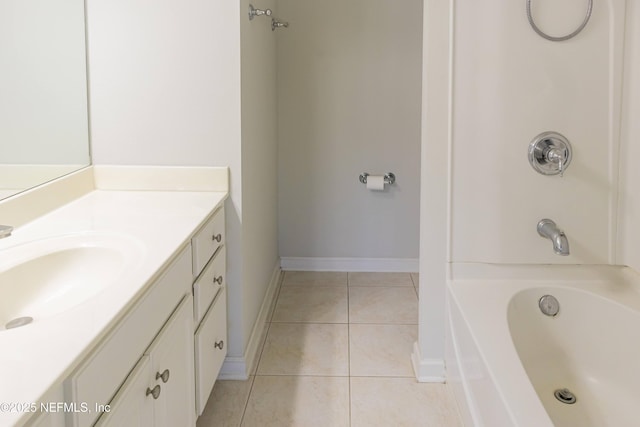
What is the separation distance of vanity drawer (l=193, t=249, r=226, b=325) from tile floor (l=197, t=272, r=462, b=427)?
46 centimetres

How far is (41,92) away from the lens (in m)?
2.02

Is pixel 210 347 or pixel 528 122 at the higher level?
pixel 528 122

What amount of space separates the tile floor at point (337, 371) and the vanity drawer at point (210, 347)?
217 mm

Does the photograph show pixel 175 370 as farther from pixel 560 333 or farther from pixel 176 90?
pixel 560 333

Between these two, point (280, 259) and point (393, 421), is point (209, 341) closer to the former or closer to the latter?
point (393, 421)

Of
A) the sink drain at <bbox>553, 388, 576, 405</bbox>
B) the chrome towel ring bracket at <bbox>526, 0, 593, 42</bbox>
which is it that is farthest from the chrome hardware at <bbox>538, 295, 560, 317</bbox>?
the chrome towel ring bracket at <bbox>526, 0, 593, 42</bbox>

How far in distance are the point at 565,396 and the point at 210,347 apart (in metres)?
1.17

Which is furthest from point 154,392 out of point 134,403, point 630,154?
point 630,154

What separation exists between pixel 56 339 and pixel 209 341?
1.03 meters

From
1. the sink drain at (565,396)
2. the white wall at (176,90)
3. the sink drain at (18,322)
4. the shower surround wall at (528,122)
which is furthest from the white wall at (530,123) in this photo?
the sink drain at (18,322)

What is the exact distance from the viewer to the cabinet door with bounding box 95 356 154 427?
1251 mm

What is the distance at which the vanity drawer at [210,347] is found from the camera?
1.97m

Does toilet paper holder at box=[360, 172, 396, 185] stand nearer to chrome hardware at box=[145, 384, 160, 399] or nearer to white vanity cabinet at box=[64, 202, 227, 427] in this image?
Result: white vanity cabinet at box=[64, 202, 227, 427]

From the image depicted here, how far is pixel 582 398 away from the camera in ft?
6.83
